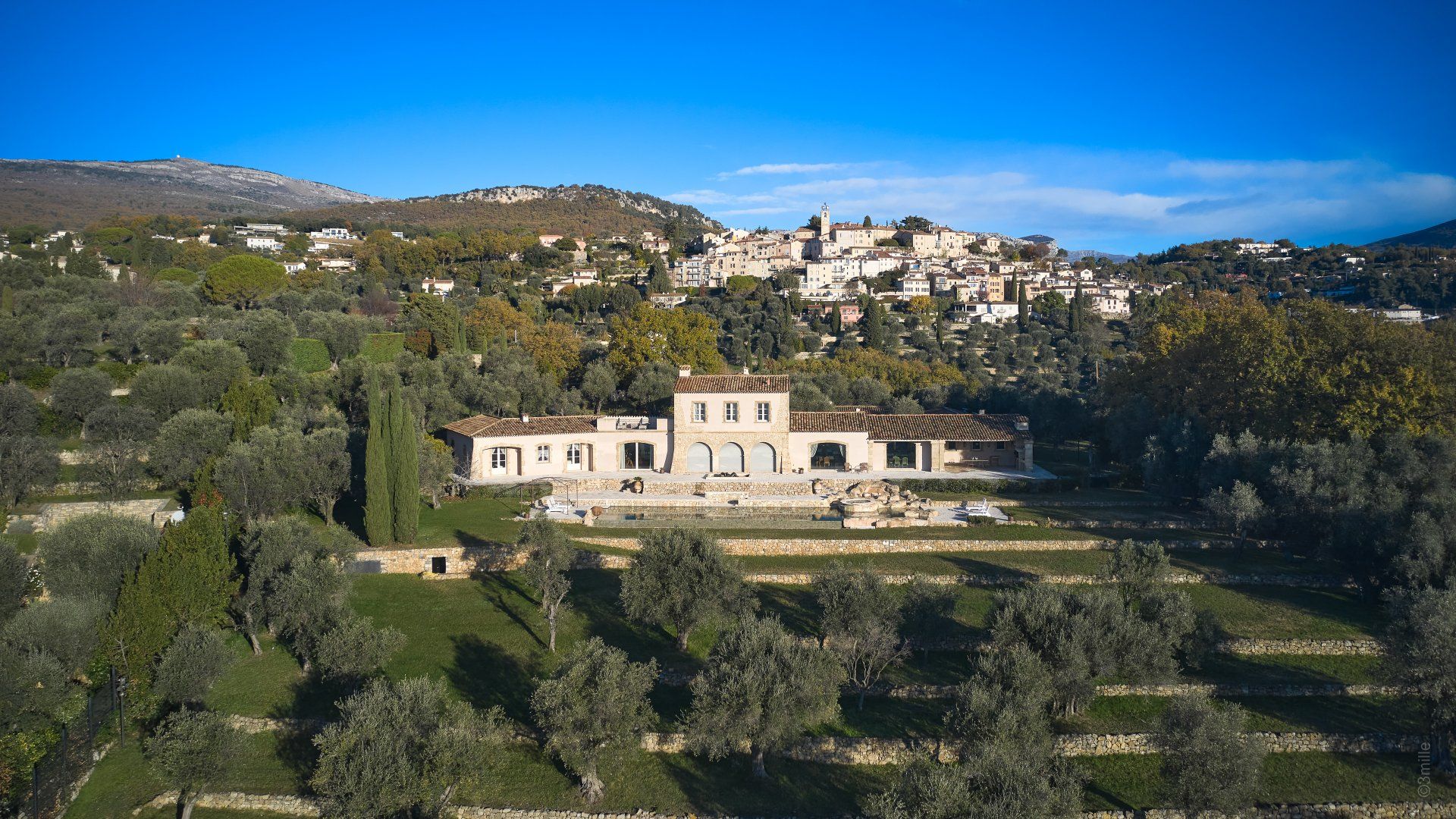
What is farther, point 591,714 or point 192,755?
point 591,714

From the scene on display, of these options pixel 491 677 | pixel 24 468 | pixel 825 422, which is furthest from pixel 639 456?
pixel 24 468

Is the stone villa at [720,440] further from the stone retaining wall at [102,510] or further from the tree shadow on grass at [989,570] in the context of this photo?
the stone retaining wall at [102,510]

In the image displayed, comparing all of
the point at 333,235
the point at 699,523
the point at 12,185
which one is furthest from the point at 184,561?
the point at 12,185

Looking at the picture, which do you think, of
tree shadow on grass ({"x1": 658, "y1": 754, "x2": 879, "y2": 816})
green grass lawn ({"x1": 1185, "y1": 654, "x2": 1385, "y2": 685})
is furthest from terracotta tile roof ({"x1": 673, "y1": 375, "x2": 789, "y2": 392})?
tree shadow on grass ({"x1": 658, "y1": 754, "x2": 879, "y2": 816})

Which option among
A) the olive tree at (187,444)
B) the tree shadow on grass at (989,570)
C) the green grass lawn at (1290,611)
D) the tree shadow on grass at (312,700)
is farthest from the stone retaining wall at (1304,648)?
the olive tree at (187,444)

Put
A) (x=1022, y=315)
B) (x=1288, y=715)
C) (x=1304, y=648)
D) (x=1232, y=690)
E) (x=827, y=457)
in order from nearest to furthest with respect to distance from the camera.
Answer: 1. (x=1288, y=715)
2. (x=1232, y=690)
3. (x=1304, y=648)
4. (x=827, y=457)
5. (x=1022, y=315)

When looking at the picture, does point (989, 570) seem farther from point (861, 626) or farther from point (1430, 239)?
point (1430, 239)
